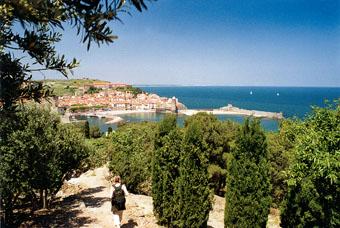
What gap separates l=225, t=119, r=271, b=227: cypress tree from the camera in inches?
460

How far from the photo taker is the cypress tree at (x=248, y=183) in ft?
38.4

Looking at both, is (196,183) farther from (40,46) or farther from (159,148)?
(40,46)

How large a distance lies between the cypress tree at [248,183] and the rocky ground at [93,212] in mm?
2885

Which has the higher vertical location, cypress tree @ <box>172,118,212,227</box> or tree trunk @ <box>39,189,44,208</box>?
cypress tree @ <box>172,118,212,227</box>

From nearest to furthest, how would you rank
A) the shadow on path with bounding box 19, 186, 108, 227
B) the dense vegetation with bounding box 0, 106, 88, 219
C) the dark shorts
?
the dark shorts < the dense vegetation with bounding box 0, 106, 88, 219 < the shadow on path with bounding box 19, 186, 108, 227

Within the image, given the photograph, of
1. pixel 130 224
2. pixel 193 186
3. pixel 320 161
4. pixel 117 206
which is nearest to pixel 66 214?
pixel 130 224

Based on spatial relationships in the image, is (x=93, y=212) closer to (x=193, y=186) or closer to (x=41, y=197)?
(x=41, y=197)

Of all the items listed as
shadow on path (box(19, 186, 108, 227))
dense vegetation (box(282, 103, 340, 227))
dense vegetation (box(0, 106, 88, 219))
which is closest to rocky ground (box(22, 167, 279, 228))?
shadow on path (box(19, 186, 108, 227))

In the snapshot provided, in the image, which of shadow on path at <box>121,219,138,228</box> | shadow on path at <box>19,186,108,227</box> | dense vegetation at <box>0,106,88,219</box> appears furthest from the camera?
shadow on path at <box>19,186,108,227</box>

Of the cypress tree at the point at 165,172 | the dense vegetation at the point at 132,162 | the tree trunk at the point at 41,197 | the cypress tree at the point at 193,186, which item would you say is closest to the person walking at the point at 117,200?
the cypress tree at the point at 193,186

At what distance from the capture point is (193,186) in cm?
1098

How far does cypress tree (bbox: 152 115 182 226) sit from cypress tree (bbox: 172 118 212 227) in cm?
91

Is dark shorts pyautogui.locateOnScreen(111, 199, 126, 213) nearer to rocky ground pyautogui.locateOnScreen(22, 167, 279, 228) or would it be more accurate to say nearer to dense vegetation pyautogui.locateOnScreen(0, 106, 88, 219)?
rocky ground pyautogui.locateOnScreen(22, 167, 279, 228)

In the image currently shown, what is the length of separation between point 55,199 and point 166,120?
6.50 meters
